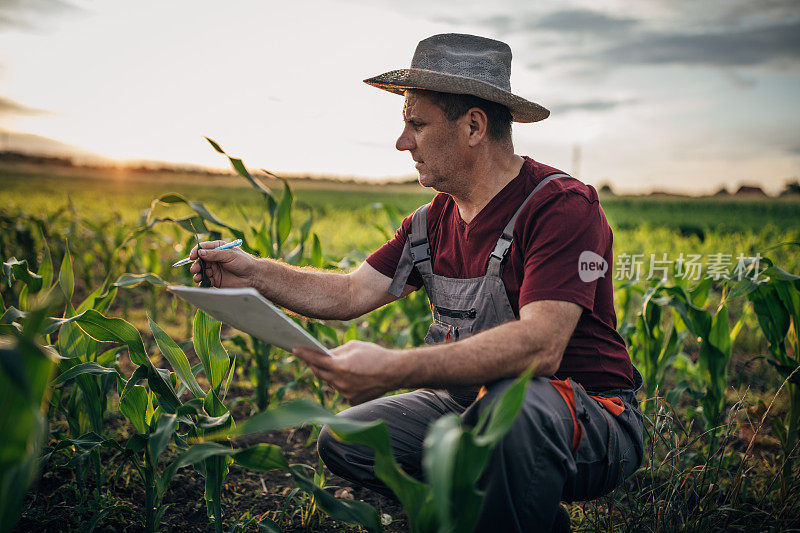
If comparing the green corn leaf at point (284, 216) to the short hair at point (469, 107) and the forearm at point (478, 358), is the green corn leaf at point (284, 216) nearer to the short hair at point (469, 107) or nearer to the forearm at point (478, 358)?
the short hair at point (469, 107)

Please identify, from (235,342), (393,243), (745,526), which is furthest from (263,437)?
(745,526)

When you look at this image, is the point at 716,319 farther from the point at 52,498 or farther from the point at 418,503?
the point at 52,498

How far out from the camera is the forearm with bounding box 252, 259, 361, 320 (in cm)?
210

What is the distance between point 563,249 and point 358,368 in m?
0.72

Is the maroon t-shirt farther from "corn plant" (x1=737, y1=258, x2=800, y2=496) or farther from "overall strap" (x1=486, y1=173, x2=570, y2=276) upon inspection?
"corn plant" (x1=737, y1=258, x2=800, y2=496)

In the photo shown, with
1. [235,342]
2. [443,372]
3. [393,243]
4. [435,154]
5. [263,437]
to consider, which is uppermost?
[435,154]

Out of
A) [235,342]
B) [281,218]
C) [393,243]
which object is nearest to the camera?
[393,243]

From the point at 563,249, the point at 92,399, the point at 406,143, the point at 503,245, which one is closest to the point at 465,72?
the point at 406,143

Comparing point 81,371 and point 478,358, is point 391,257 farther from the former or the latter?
point 81,371

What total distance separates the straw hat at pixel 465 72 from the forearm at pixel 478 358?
87 centimetres

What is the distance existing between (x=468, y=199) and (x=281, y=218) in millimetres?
1214

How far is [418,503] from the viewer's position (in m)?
1.29

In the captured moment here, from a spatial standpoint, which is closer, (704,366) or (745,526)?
(745,526)

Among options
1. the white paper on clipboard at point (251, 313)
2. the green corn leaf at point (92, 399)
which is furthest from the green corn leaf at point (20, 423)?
the green corn leaf at point (92, 399)
